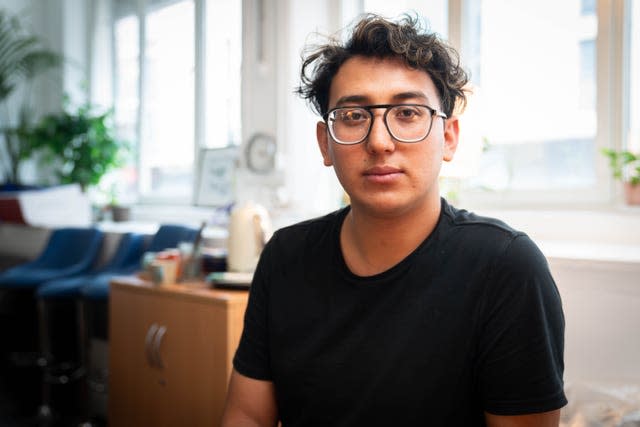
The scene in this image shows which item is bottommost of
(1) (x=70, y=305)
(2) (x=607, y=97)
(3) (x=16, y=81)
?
(1) (x=70, y=305)

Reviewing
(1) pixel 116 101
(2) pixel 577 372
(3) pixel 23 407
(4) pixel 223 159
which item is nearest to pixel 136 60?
(1) pixel 116 101

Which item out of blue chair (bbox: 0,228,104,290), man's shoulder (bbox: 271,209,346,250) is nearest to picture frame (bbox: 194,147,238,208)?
blue chair (bbox: 0,228,104,290)

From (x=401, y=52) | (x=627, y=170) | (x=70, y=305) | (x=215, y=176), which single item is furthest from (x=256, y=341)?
(x=215, y=176)

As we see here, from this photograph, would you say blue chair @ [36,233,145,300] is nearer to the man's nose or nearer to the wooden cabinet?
the wooden cabinet

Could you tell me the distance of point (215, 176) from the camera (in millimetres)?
4027

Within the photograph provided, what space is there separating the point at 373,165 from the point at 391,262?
20cm

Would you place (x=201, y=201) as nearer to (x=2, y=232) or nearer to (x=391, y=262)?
(x=2, y=232)

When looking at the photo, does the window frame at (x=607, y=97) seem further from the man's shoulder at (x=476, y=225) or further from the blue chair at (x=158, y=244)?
the blue chair at (x=158, y=244)

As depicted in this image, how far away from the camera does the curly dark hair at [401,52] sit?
1133mm

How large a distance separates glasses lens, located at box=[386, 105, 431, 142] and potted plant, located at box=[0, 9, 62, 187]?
4376 millimetres

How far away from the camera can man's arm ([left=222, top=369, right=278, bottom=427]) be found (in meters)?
1.26

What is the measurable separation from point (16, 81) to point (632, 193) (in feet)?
17.3

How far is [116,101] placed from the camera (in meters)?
5.46

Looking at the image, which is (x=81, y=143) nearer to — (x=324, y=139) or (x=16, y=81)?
(x=16, y=81)
